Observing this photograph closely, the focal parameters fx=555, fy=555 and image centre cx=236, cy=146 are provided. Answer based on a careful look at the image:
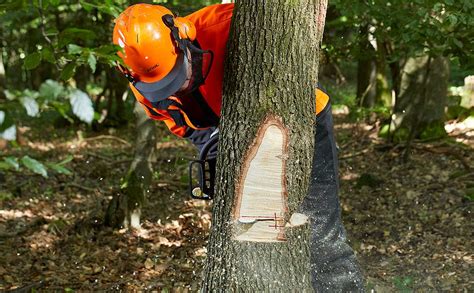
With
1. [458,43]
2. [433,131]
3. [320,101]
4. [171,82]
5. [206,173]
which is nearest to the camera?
[171,82]

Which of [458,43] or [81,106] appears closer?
[81,106]

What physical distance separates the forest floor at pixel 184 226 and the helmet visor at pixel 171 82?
2.19m

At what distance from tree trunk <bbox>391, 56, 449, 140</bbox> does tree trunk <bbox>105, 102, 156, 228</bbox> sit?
392 centimetres

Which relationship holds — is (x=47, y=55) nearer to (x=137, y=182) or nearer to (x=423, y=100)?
(x=137, y=182)

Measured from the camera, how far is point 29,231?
5.88 m

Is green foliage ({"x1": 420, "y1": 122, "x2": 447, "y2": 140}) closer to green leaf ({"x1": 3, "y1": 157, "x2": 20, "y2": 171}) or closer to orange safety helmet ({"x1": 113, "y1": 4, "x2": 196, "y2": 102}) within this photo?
orange safety helmet ({"x1": 113, "y1": 4, "x2": 196, "y2": 102})

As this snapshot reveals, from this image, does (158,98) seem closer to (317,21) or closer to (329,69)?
(317,21)

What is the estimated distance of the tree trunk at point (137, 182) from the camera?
19.4ft

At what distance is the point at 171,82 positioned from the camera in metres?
2.84

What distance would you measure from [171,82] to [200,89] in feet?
0.98

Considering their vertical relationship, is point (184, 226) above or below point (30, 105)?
below

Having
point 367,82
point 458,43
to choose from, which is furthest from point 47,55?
point 367,82

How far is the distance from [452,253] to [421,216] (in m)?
0.89

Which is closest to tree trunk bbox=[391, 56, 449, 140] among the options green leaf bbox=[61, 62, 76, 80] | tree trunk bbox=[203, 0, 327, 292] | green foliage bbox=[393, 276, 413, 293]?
green foliage bbox=[393, 276, 413, 293]
